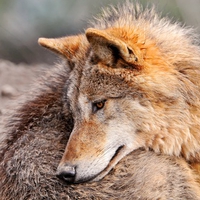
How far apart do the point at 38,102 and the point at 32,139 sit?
2.04ft

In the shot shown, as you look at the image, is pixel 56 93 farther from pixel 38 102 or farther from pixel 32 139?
pixel 32 139

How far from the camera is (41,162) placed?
6.35m

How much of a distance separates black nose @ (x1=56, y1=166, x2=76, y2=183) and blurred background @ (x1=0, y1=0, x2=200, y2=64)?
5999 mm

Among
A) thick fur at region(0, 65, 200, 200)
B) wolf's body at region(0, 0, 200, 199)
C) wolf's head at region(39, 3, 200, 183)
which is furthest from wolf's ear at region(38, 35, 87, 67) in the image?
thick fur at region(0, 65, 200, 200)

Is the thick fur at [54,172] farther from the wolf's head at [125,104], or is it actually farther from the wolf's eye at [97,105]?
the wolf's eye at [97,105]

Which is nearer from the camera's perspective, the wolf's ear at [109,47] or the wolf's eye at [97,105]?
the wolf's ear at [109,47]

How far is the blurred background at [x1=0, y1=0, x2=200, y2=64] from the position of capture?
473 inches

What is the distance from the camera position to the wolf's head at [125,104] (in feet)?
20.5

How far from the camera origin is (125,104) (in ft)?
20.7

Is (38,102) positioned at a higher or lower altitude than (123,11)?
lower

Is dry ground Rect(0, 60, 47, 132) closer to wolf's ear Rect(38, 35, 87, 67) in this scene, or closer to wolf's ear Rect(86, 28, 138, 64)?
wolf's ear Rect(38, 35, 87, 67)

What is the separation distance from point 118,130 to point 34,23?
6997mm

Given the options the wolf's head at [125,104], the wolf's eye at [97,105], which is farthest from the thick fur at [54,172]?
the wolf's eye at [97,105]

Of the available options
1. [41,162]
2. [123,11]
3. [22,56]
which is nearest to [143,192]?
[41,162]
